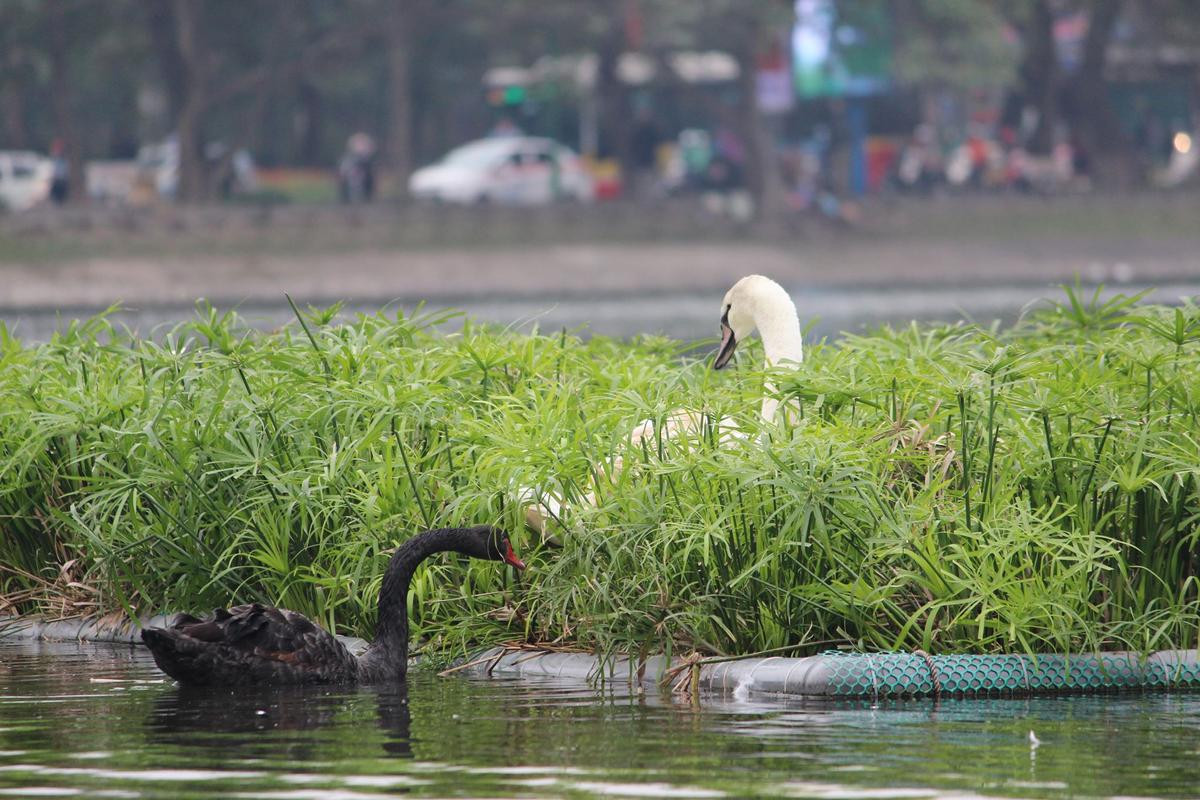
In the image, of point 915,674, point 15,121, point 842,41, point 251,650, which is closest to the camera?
point 915,674

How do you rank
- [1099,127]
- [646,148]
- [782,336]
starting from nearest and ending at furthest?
[782,336] < [1099,127] < [646,148]

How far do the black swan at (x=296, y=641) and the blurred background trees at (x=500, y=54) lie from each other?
3875 cm

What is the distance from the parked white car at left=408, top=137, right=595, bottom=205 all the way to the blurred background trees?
1352 millimetres

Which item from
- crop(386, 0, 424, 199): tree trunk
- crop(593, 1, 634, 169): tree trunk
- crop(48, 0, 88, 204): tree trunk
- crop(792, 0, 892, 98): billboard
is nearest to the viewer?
crop(48, 0, 88, 204): tree trunk

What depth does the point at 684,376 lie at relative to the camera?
1010 centimetres

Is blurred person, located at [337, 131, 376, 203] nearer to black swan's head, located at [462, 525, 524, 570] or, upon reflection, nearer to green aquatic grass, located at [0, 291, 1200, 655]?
green aquatic grass, located at [0, 291, 1200, 655]

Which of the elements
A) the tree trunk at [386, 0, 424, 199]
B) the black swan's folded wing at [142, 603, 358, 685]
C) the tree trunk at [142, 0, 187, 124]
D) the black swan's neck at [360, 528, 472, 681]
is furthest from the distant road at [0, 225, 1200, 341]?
the black swan's folded wing at [142, 603, 358, 685]

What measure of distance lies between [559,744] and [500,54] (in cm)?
4507

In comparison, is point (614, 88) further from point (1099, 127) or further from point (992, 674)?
point (992, 674)

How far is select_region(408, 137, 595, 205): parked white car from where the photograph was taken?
52.8 m

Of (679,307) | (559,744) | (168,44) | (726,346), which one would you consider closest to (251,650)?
(559,744)

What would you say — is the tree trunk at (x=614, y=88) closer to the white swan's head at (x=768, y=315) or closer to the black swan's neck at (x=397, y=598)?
the white swan's head at (x=768, y=315)

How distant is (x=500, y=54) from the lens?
51.0 m

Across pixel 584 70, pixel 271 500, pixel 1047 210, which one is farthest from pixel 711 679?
pixel 584 70
